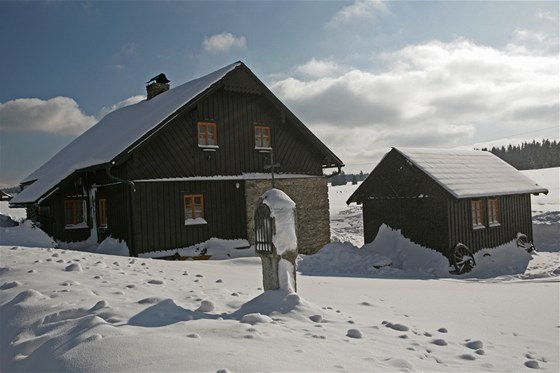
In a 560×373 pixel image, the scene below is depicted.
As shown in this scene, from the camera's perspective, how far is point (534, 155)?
112 metres

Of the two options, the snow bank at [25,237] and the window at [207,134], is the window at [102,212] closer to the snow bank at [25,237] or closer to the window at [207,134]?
the snow bank at [25,237]

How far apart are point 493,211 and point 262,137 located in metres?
10.2

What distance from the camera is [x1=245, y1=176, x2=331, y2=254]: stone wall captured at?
60.5 ft

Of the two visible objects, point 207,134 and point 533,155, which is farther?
point 533,155

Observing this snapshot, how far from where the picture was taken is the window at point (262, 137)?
18.2 meters

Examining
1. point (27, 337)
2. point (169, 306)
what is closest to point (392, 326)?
point (169, 306)

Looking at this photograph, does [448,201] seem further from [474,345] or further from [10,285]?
[10,285]

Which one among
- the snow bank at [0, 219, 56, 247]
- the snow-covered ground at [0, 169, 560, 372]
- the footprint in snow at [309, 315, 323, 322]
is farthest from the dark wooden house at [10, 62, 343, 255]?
the footprint in snow at [309, 315, 323, 322]

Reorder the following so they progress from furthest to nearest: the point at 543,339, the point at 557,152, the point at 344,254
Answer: the point at 557,152
the point at 344,254
the point at 543,339

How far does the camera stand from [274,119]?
61.4 ft

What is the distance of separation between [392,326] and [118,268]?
551cm

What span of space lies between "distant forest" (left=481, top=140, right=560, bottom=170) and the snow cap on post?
103475mm

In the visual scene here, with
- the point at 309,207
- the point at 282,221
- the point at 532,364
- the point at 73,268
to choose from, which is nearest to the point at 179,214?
the point at 309,207

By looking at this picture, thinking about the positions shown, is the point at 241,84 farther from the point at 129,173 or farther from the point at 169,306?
the point at 169,306
